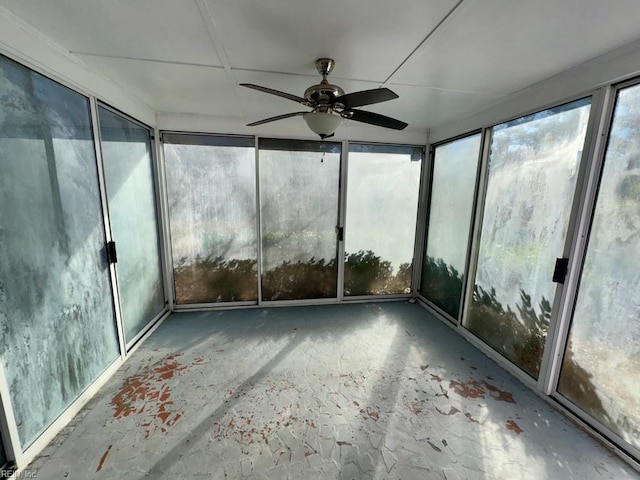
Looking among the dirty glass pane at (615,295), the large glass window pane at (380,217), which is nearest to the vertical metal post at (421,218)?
the large glass window pane at (380,217)

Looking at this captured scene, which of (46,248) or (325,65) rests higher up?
(325,65)

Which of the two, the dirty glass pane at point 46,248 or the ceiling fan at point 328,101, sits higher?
the ceiling fan at point 328,101

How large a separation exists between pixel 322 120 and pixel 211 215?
2085 millimetres

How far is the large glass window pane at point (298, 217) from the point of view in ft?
10.7

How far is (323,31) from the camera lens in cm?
140

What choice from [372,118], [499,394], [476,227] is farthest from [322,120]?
[499,394]

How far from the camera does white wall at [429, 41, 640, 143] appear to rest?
1.51 m

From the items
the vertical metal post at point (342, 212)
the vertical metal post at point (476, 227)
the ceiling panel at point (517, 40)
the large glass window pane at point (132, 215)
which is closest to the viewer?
the ceiling panel at point (517, 40)

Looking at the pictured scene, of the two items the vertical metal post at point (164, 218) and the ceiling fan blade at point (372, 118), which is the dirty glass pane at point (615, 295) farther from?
the vertical metal post at point (164, 218)

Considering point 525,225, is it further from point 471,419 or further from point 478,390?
point 471,419

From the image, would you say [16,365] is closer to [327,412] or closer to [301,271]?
[327,412]

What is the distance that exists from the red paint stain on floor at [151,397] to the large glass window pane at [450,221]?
9.37 feet

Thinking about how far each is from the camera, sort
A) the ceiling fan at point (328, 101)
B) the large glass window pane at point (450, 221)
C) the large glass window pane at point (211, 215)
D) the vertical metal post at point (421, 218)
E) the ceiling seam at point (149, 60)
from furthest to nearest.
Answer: the vertical metal post at point (421, 218) < the large glass window pane at point (211, 215) < the large glass window pane at point (450, 221) < the ceiling seam at point (149, 60) < the ceiling fan at point (328, 101)

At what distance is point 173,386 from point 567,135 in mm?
3541
